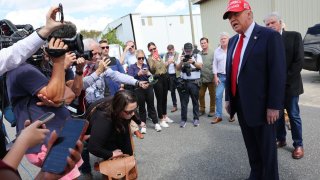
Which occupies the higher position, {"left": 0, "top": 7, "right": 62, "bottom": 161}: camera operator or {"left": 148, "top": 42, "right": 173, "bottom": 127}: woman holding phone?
{"left": 0, "top": 7, "right": 62, "bottom": 161}: camera operator

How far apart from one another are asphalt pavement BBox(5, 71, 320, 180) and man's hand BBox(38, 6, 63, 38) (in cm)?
247

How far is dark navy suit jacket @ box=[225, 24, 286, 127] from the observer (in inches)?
105

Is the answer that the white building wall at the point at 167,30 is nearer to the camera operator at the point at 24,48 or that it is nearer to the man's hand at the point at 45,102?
the man's hand at the point at 45,102

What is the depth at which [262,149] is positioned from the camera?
2.97 metres

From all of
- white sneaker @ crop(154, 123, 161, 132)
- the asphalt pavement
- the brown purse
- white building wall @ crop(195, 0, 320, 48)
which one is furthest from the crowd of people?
white building wall @ crop(195, 0, 320, 48)

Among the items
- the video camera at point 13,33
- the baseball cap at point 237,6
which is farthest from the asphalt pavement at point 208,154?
the video camera at point 13,33

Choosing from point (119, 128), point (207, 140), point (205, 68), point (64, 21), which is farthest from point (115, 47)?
point (64, 21)

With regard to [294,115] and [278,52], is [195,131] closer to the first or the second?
[294,115]

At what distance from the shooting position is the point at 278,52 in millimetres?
2646

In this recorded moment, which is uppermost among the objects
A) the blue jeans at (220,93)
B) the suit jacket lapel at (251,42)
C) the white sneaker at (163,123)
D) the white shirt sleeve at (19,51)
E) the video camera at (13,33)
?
the video camera at (13,33)

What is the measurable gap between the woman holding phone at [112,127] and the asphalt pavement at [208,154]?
2.30 ft

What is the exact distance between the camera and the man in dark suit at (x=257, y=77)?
270cm

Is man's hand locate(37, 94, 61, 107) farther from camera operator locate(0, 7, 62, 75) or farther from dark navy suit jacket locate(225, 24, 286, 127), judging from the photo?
dark navy suit jacket locate(225, 24, 286, 127)

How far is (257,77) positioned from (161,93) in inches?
144
